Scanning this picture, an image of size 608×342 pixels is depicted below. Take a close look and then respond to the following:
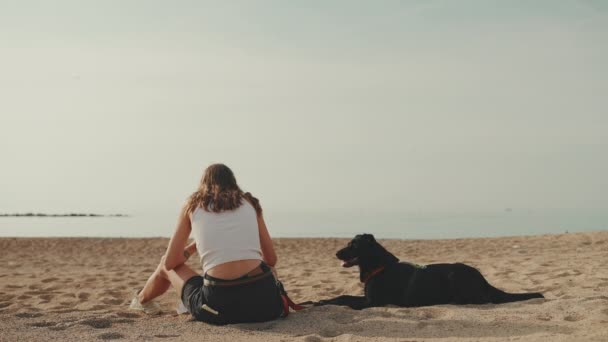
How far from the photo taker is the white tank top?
457 centimetres

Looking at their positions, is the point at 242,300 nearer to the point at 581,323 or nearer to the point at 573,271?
the point at 581,323

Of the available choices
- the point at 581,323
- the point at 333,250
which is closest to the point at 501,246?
the point at 333,250

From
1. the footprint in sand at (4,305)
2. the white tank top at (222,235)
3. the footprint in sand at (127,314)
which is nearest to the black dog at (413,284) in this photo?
the white tank top at (222,235)

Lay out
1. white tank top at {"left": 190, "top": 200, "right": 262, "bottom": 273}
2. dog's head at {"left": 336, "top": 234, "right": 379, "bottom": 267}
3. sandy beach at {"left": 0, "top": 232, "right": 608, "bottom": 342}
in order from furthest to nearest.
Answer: dog's head at {"left": 336, "top": 234, "right": 379, "bottom": 267}, white tank top at {"left": 190, "top": 200, "right": 262, "bottom": 273}, sandy beach at {"left": 0, "top": 232, "right": 608, "bottom": 342}

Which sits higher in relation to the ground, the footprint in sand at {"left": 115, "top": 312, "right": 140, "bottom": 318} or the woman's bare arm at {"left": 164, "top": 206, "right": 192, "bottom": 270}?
the woman's bare arm at {"left": 164, "top": 206, "right": 192, "bottom": 270}

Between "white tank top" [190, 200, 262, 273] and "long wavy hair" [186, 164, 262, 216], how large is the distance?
46 millimetres

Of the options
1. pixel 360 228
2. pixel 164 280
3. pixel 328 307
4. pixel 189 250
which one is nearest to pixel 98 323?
pixel 164 280

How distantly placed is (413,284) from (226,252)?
1969 mm

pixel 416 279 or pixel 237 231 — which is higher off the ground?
pixel 237 231

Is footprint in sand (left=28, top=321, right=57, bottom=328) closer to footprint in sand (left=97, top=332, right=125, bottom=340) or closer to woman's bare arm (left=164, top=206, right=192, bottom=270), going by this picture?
footprint in sand (left=97, top=332, right=125, bottom=340)

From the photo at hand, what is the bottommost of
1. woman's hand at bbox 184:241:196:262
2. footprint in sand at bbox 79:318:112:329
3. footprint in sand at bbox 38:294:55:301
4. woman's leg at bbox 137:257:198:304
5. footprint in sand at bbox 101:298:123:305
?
footprint in sand at bbox 101:298:123:305

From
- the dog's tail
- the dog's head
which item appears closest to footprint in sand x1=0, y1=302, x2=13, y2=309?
the dog's head

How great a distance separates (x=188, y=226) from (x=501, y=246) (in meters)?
10.6

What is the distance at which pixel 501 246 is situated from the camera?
45.1 ft
